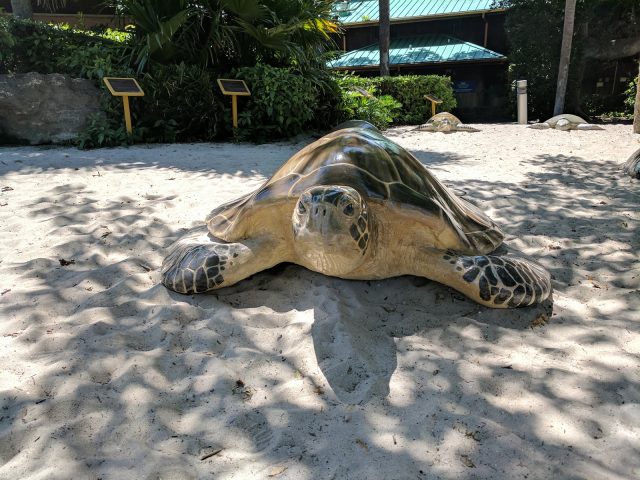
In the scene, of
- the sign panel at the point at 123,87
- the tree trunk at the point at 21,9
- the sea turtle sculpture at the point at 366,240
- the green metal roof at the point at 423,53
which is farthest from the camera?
the green metal roof at the point at 423,53

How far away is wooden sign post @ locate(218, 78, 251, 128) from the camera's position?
275 inches

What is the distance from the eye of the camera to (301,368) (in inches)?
70.4

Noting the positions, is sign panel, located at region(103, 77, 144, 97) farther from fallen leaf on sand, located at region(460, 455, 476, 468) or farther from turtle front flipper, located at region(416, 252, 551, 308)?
fallen leaf on sand, located at region(460, 455, 476, 468)

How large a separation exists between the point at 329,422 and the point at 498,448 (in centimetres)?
53

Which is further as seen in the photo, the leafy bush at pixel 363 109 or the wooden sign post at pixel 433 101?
the wooden sign post at pixel 433 101

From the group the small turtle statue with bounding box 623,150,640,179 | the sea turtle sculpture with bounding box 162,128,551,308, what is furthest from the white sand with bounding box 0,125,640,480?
the small turtle statue with bounding box 623,150,640,179

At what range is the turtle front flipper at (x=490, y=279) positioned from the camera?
2184mm

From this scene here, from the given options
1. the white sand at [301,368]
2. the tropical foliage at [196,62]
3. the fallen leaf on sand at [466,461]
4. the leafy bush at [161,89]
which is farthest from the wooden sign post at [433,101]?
the fallen leaf on sand at [466,461]

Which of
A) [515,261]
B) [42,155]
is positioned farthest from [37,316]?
[42,155]

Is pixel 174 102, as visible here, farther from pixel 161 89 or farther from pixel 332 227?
pixel 332 227

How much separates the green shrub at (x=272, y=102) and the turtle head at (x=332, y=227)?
5.74m

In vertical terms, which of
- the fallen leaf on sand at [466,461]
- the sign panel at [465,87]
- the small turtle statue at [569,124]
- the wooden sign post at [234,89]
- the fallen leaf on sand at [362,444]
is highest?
the wooden sign post at [234,89]

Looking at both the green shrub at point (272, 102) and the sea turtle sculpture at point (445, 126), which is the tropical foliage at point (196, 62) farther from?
the sea turtle sculpture at point (445, 126)

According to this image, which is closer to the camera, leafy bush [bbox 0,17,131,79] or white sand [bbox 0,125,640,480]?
white sand [bbox 0,125,640,480]
